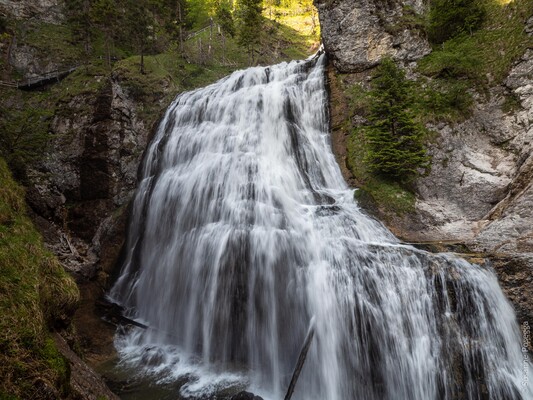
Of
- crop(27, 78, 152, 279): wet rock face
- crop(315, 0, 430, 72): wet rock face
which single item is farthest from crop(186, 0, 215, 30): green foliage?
crop(315, 0, 430, 72): wet rock face

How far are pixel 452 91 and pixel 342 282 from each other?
1057 cm

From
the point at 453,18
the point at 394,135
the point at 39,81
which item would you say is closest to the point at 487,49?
the point at 453,18

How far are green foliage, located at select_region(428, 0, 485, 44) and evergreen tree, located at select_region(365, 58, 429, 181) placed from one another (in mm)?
5304

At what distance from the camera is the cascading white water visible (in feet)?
22.3

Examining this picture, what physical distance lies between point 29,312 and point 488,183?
43.7 feet

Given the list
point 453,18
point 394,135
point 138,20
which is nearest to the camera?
point 394,135

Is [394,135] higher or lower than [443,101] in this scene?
lower

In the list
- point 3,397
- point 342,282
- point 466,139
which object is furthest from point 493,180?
point 3,397

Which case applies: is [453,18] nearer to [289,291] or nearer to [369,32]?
[369,32]

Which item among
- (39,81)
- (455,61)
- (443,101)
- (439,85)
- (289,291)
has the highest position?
(39,81)

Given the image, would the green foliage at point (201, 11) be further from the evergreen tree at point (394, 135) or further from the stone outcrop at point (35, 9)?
the evergreen tree at point (394, 135)

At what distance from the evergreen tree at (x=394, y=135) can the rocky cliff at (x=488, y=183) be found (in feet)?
2.83

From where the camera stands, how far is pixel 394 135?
1213 centimetres

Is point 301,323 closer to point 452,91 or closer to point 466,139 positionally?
point 466,139
